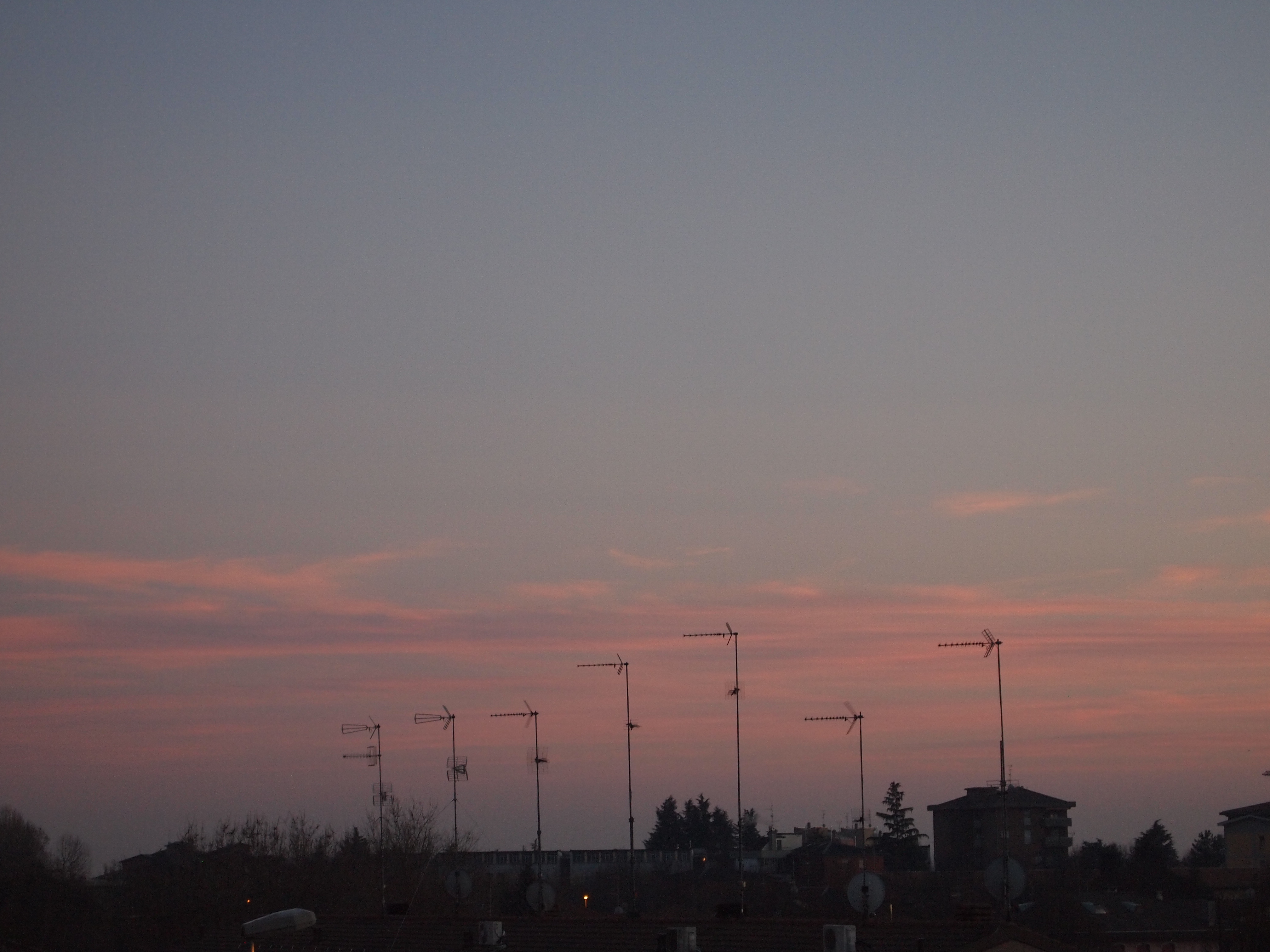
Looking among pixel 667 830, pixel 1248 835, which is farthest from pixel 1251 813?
pixel 667 830

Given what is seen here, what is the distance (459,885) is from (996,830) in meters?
68.7

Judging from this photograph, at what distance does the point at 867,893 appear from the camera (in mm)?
30016

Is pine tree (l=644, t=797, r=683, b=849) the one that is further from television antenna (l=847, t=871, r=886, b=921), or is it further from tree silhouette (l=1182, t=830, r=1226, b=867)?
television antenna (l=847, t=871, r=886, b=921)

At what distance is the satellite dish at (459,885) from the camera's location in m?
41.8

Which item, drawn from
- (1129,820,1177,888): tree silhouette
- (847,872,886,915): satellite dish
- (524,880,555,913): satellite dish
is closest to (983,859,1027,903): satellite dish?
(847,872,886,915): satellite dish

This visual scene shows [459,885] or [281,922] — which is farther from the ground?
[281,922]

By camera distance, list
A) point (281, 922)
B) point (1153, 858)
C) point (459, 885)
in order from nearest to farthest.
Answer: point (281, 922)
point (459, 885)
point (1153, 858)

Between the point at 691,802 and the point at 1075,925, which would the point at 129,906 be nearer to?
the point at 1075,925

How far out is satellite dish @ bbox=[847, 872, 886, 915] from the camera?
2972 centimetres

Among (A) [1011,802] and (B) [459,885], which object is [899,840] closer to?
(A) [1011,802]

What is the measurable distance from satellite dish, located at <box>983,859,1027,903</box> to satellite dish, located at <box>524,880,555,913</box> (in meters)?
14.5

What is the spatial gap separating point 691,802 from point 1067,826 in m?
49.1

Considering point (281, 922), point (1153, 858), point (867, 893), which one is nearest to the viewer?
point (281, 922)

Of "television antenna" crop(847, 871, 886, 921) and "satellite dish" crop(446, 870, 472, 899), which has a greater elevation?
"television antenna" crop(847, 871, 886, 921)
